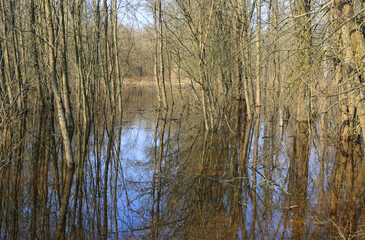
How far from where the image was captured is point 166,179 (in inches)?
263

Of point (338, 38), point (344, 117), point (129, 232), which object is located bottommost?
point (129, 232)

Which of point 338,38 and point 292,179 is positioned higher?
point 338,38

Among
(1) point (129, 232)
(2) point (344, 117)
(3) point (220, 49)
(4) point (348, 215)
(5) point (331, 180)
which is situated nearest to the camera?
(1) point (129, 232)

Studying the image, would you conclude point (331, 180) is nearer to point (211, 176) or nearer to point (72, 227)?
point (211, 176)

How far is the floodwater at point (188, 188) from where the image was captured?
176 inches

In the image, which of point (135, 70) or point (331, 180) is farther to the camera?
point (135, 70)

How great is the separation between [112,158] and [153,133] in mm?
3525

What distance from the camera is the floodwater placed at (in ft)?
14.7

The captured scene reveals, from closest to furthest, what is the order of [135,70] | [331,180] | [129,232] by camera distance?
[129,232] → [331,180] → [135,70]

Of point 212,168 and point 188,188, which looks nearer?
point 188,188

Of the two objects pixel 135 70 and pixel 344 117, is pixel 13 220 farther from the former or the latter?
Answer: pixel 135 70

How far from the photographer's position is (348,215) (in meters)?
4.89

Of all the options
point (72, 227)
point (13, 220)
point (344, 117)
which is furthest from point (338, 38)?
point (13, 220)

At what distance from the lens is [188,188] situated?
6.13 meters
